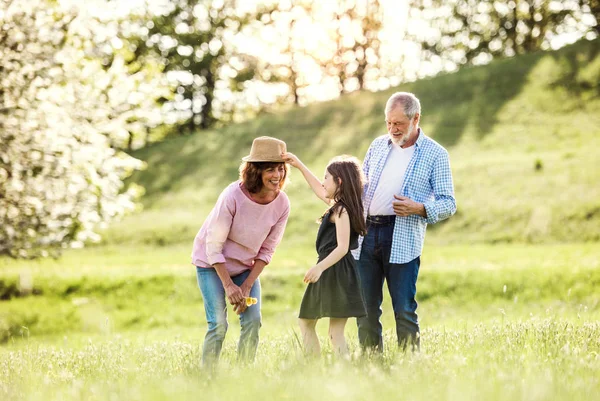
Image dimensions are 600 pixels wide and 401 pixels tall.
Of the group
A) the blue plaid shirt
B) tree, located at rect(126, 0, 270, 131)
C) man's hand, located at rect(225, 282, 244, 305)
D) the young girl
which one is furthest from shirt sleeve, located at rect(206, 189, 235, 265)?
tree, located at rect(126, 0, 270, 131)

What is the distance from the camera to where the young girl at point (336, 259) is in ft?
20.6

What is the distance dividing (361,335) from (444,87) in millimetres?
33751

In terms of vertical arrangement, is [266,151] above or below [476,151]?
below

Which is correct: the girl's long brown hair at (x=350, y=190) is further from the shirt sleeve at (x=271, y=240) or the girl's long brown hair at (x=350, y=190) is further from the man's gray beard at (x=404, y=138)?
the man's gray beard at (x=404, y=138)

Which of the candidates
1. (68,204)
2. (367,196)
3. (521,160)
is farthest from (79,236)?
(521,160)

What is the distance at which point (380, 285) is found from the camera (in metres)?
7.20

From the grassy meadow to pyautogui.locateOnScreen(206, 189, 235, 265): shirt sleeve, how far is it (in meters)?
0.93

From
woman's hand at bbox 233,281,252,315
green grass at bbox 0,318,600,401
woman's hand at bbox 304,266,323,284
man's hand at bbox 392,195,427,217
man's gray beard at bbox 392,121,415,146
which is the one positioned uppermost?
man's gray beard at bbox 392,121,415,146

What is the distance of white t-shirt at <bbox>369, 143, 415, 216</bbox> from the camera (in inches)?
279

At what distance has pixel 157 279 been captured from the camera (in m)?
17.7

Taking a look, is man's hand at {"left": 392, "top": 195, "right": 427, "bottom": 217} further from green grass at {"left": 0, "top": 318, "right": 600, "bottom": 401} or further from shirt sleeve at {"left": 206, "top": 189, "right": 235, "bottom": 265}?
shirt sleeve at {"left": 206, "top": 189, "right": 235, "bottom": 265}

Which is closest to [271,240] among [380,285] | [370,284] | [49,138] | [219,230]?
[219,230]

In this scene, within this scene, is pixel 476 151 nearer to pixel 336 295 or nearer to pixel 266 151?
pixel 336 295

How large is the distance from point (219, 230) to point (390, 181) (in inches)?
74.0
